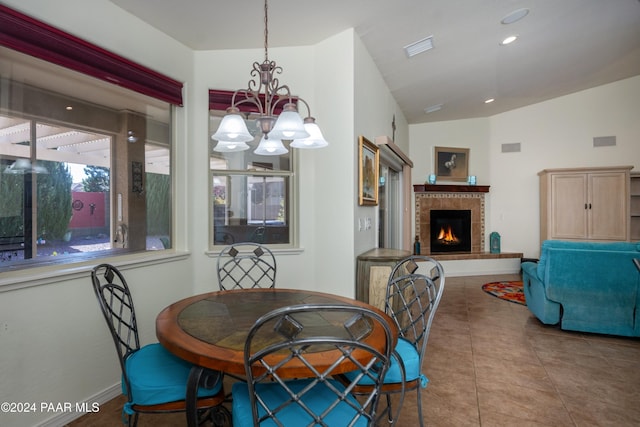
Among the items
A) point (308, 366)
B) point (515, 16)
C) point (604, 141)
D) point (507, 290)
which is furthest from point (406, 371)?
point (604, 141)

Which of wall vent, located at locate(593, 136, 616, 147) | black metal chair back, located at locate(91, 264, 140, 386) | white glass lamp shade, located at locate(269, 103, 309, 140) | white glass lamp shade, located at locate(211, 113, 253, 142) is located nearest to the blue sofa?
white glass lamp shade, located at locate(269, 103, 309, 140)

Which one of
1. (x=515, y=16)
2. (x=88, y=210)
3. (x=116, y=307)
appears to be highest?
(x=515, y=16)

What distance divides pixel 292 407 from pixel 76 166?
6.90ft

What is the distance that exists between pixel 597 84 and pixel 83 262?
8004 millimetres

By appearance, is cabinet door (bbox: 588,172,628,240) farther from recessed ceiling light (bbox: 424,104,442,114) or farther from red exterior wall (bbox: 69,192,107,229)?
red exterior wall (bbox: 69,192,107,229)

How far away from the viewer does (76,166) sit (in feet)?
7.48

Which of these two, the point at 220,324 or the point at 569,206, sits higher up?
the point at 569,206

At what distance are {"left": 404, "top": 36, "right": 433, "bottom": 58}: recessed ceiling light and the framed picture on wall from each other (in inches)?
41.9

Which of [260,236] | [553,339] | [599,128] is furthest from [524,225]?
[260,236]

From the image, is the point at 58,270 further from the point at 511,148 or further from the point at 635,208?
the point at 635,208

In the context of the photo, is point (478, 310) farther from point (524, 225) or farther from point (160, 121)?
point (160, 121)

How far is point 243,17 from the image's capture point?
261cm

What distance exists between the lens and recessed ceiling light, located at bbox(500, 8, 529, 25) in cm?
325

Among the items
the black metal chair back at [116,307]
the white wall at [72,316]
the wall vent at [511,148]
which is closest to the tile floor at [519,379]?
the white wall at [72,316]
